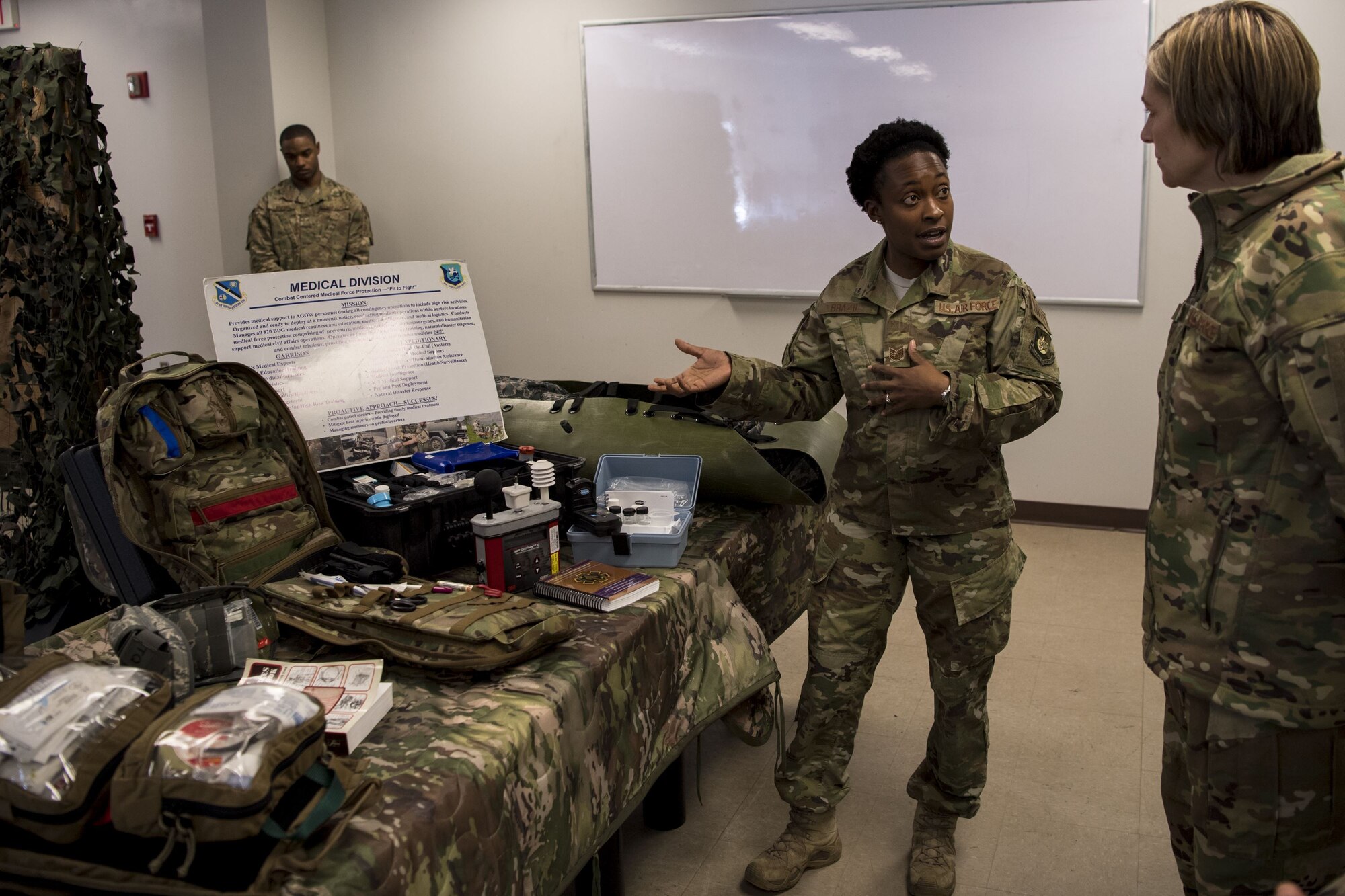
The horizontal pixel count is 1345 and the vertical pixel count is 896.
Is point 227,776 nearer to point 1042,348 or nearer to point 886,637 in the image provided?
point 886,637

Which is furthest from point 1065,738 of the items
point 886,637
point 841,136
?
point 841,136

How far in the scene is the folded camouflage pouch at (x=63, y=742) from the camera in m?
1.08

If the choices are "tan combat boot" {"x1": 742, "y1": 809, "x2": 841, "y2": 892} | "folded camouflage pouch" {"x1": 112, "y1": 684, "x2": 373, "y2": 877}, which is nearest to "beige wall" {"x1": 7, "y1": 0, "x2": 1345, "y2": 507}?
"tan combat boot" {"x1": 742, "y1": 809, "x2": 841, "y2": 892}

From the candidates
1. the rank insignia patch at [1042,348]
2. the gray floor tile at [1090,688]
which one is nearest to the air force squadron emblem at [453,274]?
the rank insignia patch at [1042,348]

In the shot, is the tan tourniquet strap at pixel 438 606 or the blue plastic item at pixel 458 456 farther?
the blue plastic item at pixel 458 456

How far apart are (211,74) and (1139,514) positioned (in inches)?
193

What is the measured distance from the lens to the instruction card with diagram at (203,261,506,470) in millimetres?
2287

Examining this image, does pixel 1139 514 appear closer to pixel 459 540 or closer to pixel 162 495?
pixel 459 540

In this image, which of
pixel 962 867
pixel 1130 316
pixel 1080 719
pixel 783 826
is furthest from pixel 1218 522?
pixel 1130 316

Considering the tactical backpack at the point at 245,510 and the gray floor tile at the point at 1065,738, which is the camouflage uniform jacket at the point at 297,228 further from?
the gray floor tile at the point at 1065,738

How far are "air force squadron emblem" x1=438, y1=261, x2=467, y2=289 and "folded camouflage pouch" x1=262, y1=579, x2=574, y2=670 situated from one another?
1026 millimetres

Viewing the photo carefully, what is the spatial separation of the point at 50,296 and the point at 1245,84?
9.20 feet

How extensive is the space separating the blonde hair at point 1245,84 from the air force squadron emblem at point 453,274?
67.0 inches

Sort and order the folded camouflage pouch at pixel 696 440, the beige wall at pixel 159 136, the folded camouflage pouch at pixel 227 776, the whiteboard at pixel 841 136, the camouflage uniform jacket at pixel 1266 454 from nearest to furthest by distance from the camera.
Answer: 1. the folded camouflage pouch at pixel 227 776
2. the camouflage uniform jacket at pixel 1266 454
3. the folded camouflage pouch at pixel 696 440
4. the whiteboard at pixel 841 136
5. the beige wall at pixel 159 136
